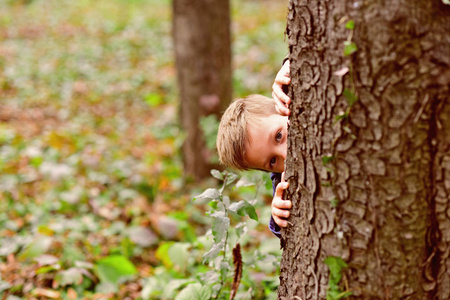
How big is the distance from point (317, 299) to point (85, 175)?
391cm

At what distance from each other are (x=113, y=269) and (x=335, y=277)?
2.12 m

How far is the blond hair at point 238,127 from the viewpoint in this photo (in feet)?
6.31

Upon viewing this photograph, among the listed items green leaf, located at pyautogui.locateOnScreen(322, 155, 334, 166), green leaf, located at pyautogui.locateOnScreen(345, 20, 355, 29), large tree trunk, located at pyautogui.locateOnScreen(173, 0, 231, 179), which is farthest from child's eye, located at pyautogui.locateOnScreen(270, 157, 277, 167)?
large tree trunk, located at pyautogui.locateOnScreen(173, 0, 231, 179)

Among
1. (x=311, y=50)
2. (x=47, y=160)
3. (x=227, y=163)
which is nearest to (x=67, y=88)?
(x=47, y=160)

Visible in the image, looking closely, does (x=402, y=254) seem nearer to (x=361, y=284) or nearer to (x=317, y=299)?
(x=361, y=284)

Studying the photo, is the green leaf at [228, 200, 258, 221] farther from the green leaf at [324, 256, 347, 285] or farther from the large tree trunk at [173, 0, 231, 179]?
the large tree trunk at [173, 0, 231, 179]

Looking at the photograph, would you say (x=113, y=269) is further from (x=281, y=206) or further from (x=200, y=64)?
(x=200, y=64)

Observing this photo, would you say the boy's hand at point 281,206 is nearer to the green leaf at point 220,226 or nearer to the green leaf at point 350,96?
the green leaf at point 220,226

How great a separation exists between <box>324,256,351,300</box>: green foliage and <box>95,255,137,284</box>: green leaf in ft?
6.55

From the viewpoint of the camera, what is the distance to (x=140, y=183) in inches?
184

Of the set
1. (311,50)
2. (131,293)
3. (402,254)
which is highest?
(311,50)

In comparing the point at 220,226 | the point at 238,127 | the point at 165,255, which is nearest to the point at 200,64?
the point at 165,255

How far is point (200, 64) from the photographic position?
4.60 m

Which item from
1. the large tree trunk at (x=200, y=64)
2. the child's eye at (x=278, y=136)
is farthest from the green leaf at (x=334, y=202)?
the large tree trunk at (x=200, y=64)
